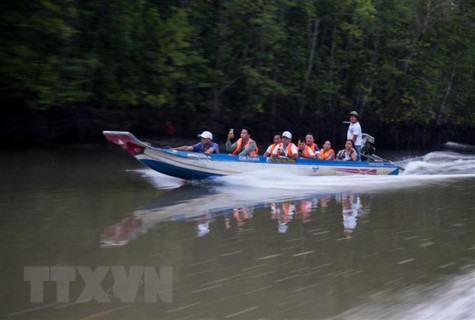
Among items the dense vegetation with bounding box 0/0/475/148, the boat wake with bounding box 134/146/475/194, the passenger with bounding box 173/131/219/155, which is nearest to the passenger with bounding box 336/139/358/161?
the boat wake with bounding box 134/146/475/194

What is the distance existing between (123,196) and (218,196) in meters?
1.88

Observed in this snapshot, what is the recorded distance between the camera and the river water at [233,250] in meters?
5.63

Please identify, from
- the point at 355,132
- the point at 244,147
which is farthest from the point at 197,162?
the point at 355,132

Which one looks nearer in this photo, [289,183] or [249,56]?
[289,183]

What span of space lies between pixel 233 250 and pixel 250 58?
1851cm

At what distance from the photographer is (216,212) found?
10.2 m

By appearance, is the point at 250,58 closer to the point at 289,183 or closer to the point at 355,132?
the point at 355,132

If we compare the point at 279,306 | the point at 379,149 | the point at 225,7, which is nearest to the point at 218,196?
the point at 279,306

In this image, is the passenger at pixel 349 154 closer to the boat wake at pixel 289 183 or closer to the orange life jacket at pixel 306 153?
the boat wake at pixel 289 183

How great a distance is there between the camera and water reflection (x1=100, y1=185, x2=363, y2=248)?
8.67 meters

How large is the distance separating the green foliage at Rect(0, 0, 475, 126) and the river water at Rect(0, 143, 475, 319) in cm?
461

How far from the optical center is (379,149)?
32.7 meters

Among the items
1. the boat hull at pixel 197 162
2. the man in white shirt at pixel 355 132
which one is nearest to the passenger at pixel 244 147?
the boat hull at pixel 197 162

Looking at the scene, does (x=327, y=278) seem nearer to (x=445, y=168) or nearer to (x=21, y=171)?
(x=21, y=171)
